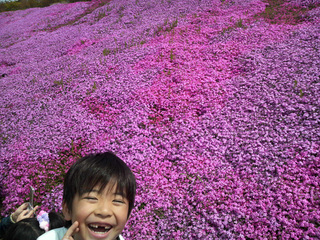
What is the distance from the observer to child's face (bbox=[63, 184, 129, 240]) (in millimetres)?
2348

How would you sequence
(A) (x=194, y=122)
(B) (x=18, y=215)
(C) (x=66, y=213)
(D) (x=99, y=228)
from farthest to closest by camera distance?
(A) (x=194, y=122), (B) (x=18, y=215), (C) (x=66, y=213), (D) (x=99, y=228)

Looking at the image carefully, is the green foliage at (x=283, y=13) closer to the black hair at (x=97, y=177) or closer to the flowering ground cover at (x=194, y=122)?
the flowering ground cover at (x=194, y=122)

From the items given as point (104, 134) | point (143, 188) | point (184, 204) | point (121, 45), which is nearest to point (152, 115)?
point (104, 134)

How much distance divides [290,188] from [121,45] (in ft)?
39.8

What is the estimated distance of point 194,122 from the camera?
24.2 feet

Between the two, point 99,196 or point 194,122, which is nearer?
point 99,196

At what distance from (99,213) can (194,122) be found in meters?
5.39

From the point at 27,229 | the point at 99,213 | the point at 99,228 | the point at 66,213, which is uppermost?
the point at 99,213

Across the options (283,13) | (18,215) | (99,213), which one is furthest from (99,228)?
(283,13)

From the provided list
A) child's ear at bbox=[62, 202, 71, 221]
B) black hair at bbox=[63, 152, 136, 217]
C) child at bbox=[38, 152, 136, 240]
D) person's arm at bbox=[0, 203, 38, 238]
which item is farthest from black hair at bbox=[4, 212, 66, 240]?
black hair at bbox=[63, 152, 136, 217]

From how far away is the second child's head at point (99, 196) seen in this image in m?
2.36

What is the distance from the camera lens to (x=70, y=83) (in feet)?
36.4

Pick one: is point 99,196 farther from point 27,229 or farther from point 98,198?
point 27,229

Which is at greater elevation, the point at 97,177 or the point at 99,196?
the point at 97,177
